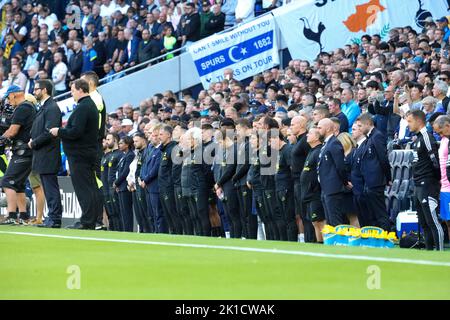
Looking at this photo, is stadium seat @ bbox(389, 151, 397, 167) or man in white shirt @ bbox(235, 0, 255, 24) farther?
man in white shirt @ bbox(235, 0, 255, 24)

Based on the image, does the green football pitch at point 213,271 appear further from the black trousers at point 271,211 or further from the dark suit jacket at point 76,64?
the dark suit jacket at point 76,64

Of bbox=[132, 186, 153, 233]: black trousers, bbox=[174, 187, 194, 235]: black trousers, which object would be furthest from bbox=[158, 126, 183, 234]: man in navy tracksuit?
bbox=[132, 186, 153, 233]: black trousers

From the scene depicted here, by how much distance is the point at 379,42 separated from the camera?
76.9 ft

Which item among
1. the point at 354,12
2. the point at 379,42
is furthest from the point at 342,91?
the point at 354,12

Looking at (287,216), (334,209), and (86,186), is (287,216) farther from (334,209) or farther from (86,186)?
(86,186)

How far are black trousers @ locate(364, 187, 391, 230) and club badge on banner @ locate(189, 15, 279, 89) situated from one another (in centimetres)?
1150

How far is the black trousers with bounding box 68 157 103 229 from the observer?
637 inches

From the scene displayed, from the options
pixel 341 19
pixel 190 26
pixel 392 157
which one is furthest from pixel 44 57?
pixel 392 157

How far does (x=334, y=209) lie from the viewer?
14961 mm

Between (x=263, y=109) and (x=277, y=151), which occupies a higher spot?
(x=263, y=109)

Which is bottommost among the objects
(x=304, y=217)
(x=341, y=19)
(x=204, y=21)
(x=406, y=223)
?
(x=406, y=223)

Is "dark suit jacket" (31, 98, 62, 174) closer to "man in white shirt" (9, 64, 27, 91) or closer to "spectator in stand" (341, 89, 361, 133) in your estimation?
"spectator in stand" (341, 89, 361, 133)

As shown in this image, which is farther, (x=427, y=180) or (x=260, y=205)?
(x=260, y=205)

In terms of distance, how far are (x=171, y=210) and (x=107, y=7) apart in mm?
15259
